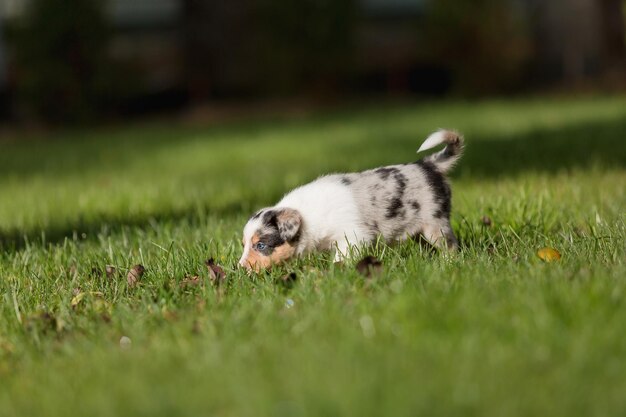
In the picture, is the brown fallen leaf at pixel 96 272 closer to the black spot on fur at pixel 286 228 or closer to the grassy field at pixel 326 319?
the grassy field at pixel 326 319

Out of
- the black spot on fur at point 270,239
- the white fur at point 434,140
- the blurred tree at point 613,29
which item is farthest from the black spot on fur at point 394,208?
the blurred tree at point 613,29

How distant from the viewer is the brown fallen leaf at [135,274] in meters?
4.23

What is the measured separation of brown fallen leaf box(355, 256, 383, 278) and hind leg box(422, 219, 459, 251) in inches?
24.0

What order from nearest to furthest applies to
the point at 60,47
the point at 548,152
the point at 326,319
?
the point at 326,319, the point at 548,152, the point at 60,47

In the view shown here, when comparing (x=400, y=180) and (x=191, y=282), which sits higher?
(x=400, y=180)

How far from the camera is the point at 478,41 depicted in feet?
62.4

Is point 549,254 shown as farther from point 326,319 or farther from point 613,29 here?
point 613,29

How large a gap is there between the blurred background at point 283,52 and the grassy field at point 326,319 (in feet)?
38.5

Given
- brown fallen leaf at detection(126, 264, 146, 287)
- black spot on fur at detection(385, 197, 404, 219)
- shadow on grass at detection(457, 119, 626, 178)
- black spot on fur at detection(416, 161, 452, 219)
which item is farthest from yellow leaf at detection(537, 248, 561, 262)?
shadow on grass at detection(457, 119, 626, 178)

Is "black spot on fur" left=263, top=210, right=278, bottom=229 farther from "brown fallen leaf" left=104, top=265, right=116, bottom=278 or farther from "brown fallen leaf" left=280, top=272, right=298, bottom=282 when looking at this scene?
"brown fallen leaf" left=104, top=265, right=116, bottom=278

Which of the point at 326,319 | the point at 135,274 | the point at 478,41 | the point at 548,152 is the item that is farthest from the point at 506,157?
the point at 478,41

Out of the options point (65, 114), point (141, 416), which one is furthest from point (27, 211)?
point (65, 114)

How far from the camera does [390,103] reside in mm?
19422

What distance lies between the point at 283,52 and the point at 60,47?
4569mm
